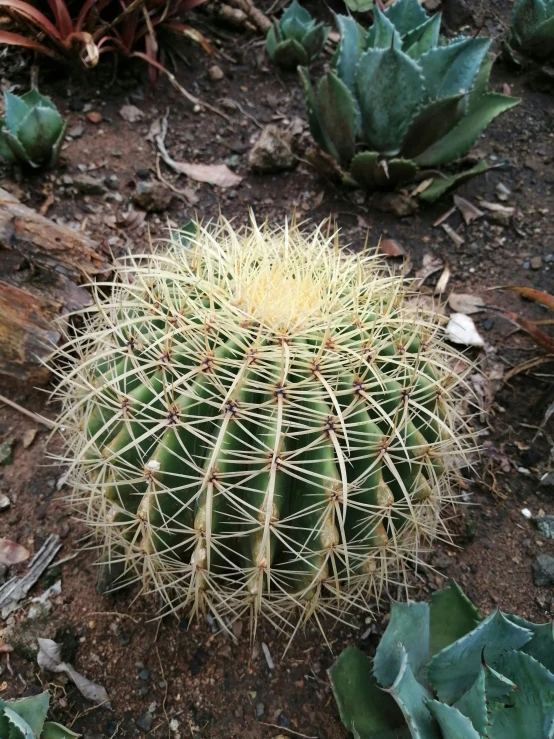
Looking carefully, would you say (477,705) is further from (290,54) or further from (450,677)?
(290,54)

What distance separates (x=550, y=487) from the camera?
2.31 metres

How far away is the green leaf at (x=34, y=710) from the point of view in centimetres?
154

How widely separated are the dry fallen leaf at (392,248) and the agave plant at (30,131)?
1.58 metres

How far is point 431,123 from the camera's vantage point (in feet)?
9.85

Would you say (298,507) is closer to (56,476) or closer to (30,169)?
(56,476)

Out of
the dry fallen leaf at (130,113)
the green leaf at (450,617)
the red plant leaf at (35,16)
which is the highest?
the red plant leaf at (35,16)

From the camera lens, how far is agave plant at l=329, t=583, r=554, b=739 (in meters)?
1.42

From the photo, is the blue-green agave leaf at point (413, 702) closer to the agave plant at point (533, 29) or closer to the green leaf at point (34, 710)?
the green leaf at point (34, 710)

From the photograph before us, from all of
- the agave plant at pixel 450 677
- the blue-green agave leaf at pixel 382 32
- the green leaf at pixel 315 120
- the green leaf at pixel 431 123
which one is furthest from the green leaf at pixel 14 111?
the agave plant at pixel 450 677

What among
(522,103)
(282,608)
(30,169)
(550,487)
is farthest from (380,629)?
(522,103)

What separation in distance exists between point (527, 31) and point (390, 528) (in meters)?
3.31

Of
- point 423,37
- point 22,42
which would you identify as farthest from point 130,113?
point 423,37

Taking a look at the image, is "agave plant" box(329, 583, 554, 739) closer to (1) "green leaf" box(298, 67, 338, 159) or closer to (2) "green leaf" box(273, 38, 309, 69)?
(1) "green leaf" box(298, 67, 338, 159)

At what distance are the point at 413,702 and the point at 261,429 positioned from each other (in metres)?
0.69
